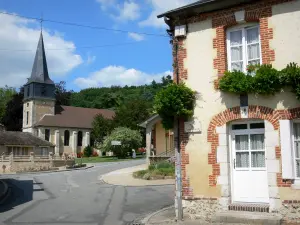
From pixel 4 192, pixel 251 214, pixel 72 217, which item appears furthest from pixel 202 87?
pixel 4 192

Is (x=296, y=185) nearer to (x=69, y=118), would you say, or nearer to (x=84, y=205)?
(x=84, y=205)

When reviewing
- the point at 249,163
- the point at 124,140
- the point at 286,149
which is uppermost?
the point at 124,140

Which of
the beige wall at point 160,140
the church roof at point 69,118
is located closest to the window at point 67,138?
the church roof at point 69,118

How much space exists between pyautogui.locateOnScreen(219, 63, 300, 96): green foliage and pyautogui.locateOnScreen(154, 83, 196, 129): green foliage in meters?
0.99

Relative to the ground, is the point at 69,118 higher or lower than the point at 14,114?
lower

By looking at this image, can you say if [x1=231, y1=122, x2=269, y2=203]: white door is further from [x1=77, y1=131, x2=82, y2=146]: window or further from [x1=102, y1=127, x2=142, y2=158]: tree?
[x1=77, y1=131, x2=82, y2=146]: window

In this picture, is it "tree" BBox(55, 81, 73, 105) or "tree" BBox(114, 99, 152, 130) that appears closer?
"tree" BBox(114, 99, 152, 130)

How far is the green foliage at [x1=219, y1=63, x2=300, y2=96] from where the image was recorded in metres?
8.62

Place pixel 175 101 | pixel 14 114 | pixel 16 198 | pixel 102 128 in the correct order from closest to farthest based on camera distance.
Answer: pixel 175 101, pixel 16 198, pixel 102 128, pixel 14 114

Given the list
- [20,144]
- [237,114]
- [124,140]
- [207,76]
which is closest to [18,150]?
[20,144]

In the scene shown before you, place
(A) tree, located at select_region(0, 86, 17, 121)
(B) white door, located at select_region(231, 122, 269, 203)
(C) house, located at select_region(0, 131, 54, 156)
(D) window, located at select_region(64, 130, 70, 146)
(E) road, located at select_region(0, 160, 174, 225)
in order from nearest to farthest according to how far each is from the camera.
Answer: (B) white door, located at select_region(231, 122, 269, 203) → (E) road, located at select_region(0, 160, 174, 225) → (C) house, located at select_region(0, 131, 54, 156) → (D) window, located at select_region(64, 130, 70, 146) → (A) tree, located at select_region(0, 86, 17, 121)

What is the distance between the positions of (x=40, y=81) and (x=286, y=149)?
64.3 metres

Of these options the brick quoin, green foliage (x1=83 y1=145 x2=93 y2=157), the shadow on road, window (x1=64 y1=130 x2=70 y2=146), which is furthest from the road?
window (x1=64 y1=130 x2=70 y2=146)

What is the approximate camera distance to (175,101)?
9828mm
